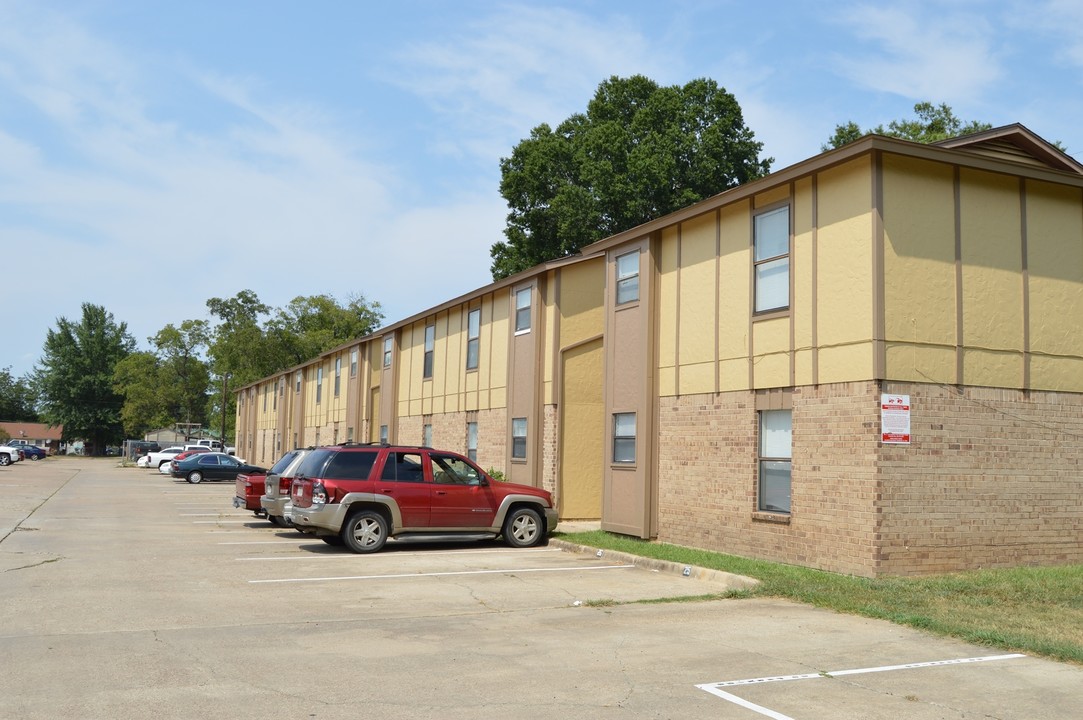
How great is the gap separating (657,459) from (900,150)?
22.6 feet

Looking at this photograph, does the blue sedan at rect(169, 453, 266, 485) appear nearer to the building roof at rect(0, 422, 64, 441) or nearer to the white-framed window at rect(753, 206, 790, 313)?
the white-framed window at rect(753, 206, 790, 313)

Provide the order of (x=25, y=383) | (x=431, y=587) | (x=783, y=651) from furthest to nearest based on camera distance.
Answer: (x=25, y=383), (x=431, y=587), (x=783, y=651)

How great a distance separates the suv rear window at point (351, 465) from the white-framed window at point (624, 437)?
4743mm

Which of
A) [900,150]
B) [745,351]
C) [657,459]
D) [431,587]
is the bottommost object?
[431,587]

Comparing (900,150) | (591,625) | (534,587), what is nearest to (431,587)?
(534,587)

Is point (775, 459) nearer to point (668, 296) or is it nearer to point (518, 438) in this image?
point (668, 296)

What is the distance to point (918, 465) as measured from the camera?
12648 mm

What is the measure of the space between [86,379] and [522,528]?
102 m

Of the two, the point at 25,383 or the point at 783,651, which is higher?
the point at 25,383

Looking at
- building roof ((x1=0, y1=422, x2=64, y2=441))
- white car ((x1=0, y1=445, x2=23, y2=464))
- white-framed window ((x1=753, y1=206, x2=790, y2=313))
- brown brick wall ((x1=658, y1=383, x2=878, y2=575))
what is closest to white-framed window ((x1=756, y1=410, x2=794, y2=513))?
brown brick wall ((x1=658, y1=383, x2=878, y2=575))

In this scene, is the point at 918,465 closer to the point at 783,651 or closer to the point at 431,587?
the point at 783,651

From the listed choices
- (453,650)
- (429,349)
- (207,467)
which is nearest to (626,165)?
(429,349)

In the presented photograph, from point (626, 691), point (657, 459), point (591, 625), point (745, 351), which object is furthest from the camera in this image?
point (657, 459)

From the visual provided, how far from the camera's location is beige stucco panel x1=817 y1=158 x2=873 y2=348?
12.8 meters
